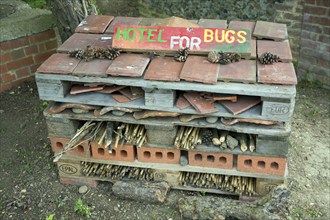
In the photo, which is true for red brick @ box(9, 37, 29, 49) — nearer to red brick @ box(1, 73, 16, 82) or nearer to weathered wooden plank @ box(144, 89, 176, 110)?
red brick @ box(1, 73, 16, 82)

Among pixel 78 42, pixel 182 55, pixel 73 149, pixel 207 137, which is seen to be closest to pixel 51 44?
pixel 78 42

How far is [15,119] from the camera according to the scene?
5.04m

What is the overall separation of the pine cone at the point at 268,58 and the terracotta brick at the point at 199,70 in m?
0.35

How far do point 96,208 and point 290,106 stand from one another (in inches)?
71.8

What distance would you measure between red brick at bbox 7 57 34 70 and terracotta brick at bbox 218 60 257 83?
3092 mm

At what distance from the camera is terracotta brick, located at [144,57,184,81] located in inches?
129

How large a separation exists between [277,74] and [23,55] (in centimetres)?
347

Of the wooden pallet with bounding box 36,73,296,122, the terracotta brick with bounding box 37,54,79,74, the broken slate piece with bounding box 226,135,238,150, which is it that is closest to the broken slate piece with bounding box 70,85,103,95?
the wooden pallet with bounding box 36,73,296,122

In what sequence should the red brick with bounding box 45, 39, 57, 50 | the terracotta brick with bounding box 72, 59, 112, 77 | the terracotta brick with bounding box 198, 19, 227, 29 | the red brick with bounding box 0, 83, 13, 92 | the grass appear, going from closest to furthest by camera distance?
the terracotta brick with bounding box 72, 59, 112, 77
the grass
the terracotta brick with bounding box 198, 19, 227, 29
the red brick with bounding box 0, 83, 13, 92
the red brick with bounding box 45, 39, 57, 50

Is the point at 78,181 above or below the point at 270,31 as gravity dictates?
below

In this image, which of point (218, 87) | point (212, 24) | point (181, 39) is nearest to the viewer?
point (218, 87)

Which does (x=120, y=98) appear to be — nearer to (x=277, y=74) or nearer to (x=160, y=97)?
(x=160, y=97)

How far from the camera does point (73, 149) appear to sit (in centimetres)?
379

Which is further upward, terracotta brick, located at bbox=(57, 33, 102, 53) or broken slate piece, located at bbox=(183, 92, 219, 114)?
terracotta brick, located at bbox=(57, 33, 102, 53)
